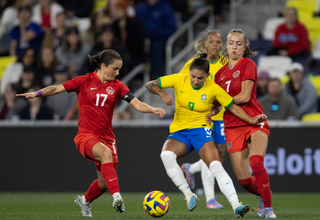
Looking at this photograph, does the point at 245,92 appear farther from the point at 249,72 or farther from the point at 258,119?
the point at 258,119

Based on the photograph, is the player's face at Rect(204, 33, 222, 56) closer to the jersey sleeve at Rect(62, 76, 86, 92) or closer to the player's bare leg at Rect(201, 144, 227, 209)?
the player's bare leg at Rect(201, 144, 227, 209)

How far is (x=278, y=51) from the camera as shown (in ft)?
42.5

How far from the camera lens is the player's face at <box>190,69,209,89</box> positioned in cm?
643

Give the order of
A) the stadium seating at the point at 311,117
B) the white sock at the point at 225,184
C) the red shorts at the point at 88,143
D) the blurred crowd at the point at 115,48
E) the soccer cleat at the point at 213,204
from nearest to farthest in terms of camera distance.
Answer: the white sock at the point at 225,184 < the red shorts at the point at 88,143 < the soccer cleat at the point at 213,204 < the stadium seating at the point at 311,117 < the blurred crowd at the point at 115,48

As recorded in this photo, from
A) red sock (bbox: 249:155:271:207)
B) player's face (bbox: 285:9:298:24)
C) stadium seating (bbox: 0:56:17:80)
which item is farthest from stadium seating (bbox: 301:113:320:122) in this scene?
stadium seating (bbox: 0:56:17:80)

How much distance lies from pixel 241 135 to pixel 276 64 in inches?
269

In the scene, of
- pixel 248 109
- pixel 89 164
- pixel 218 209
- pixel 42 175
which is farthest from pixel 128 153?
pixel 248 109

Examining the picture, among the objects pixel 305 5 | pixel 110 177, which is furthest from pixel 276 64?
pixel 110 177

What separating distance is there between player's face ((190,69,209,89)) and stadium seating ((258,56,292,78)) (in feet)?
21.5

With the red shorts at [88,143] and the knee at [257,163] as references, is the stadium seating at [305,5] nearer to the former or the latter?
the knee at [257,163]

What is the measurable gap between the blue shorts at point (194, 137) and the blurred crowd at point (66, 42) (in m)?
4.90

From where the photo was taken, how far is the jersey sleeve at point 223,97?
21.0 feet

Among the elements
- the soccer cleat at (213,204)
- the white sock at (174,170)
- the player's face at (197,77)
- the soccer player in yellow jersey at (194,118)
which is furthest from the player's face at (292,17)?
the white sock at (174,170)

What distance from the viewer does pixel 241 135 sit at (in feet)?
21.1
